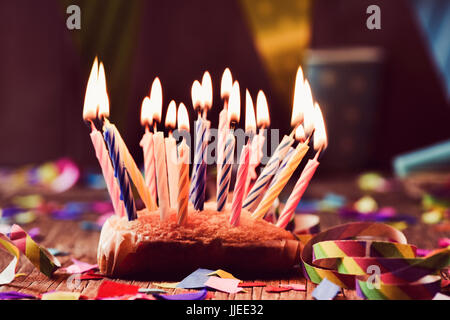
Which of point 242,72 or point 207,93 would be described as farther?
point 242,72

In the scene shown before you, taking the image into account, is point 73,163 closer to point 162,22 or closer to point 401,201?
point 162,22

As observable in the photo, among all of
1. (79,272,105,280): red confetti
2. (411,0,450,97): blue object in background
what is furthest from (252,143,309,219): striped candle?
(411,0,450,97): blue object in background

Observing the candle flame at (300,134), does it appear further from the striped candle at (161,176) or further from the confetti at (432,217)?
the confetti at (432,217)

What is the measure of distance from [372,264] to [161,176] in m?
0.43

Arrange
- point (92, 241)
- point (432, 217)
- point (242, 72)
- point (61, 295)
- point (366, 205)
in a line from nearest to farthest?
point (61, 295), point (92, 241), point (432, 217), point (366, 205), point (242, 72)

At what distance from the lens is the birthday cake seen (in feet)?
3.84

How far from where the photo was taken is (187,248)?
3.85 feet

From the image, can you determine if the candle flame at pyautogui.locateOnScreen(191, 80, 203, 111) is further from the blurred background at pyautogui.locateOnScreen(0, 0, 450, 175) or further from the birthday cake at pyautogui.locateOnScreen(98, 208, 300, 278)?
the blurred background at pyautogui.locateOnScreen(0, 0, 450, 175)

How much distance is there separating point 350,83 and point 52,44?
1.78 m

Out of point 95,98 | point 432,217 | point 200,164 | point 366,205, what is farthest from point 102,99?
point 366,205

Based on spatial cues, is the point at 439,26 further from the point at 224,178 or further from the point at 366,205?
the point at 224,178

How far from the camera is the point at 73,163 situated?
2971 millimetres

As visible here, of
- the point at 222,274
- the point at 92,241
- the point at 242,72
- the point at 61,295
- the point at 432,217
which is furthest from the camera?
the point at 242,72
